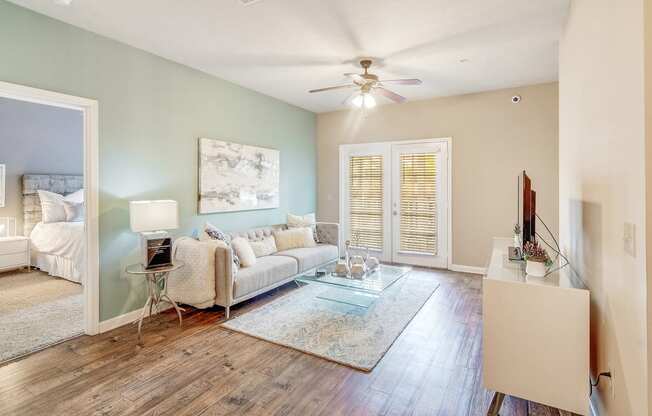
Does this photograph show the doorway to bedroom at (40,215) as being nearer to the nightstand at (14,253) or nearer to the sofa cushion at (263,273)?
the nightstand at (14,253)

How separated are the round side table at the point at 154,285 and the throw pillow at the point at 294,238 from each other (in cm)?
169

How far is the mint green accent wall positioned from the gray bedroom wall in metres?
3.44

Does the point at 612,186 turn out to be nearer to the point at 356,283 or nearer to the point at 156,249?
the point at 356,283

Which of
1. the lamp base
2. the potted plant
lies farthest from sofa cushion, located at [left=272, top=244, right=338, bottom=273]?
the potted plant

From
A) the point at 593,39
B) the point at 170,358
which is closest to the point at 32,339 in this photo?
the point at 170,358

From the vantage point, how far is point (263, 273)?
3912mm

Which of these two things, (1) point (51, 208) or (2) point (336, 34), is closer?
(2) point (336, 34)

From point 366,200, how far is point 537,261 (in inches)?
167

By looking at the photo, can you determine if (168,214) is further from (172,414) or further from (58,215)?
(58,215)

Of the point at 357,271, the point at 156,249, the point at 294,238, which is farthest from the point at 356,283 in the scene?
the point at 156,249

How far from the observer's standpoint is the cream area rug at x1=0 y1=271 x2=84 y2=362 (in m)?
2.90

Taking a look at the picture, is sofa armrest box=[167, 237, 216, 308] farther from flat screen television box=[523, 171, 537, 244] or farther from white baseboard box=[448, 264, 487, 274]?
white baseboard box=[448, 264, 487, 274]

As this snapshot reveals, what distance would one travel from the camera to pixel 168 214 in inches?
131

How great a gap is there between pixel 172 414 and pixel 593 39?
3.34 m
